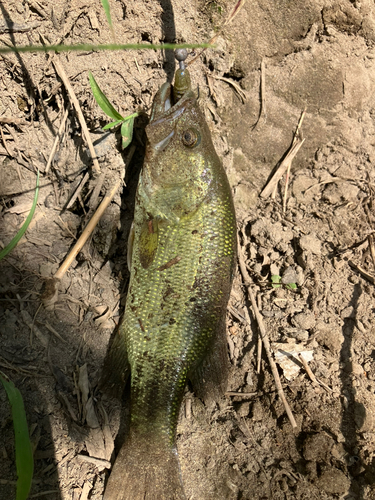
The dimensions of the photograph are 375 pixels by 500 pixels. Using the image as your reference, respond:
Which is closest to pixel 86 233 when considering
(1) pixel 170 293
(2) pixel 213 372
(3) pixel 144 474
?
(1) pixel 170 293

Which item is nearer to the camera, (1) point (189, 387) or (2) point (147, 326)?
(2) point (147, 326)

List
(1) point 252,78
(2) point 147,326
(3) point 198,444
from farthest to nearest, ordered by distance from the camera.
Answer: (1) point 252,78
(3) point 198,444
(2) point 147,326

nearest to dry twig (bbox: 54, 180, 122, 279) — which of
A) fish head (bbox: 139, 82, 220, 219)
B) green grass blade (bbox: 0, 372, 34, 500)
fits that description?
fish head (bbox: 139, 82, 220, 219)

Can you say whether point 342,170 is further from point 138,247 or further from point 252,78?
point 138,247

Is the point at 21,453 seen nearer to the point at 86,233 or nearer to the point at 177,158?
the point at 86,233

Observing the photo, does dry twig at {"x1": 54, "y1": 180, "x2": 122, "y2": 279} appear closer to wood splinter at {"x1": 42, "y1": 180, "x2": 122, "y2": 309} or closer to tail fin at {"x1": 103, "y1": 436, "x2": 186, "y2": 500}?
wood splinter at {"x1": 42, "y1": 180, "x2": 122, "y2": 309}

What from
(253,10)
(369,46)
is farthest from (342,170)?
(253,10)
